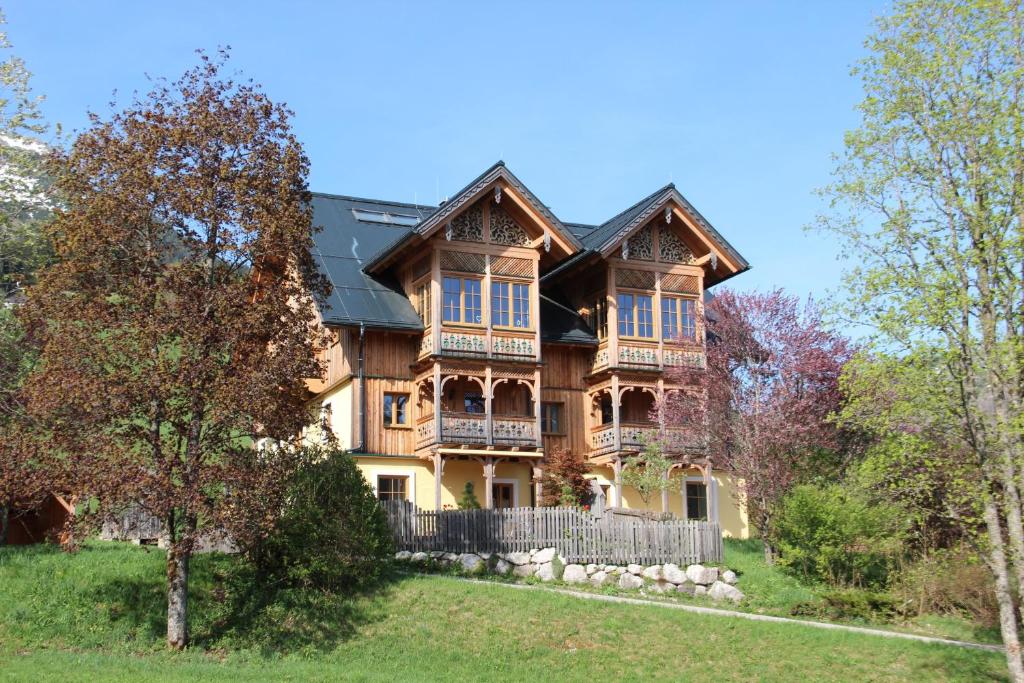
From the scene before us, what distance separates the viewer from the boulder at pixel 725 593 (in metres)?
24.7

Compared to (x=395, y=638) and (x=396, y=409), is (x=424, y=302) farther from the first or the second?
(x=395, y=638)

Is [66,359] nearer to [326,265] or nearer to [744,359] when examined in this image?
[326,265]

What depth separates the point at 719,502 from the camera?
1398 inches

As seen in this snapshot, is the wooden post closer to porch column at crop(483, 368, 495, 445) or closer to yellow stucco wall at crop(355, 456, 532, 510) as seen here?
yellow stucco wall at crop(355, 456, 532, 510)

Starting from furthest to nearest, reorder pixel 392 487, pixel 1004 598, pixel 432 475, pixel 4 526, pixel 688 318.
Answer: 1. pixel 688 318
2. pixel 432 475
3. pixel 392 487
4. pixel 4 526
5. pixel 1004 598

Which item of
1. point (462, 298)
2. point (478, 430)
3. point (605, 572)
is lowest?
point (605, 572)

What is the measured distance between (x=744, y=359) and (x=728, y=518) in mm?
7344

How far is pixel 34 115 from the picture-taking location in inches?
1227

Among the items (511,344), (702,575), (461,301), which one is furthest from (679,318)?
(702,575)

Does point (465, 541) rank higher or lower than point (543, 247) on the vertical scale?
lower

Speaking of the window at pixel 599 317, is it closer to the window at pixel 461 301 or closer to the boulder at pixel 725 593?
the window at pixel 461 301

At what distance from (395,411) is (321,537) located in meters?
10.5

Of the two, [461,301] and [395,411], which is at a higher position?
[461,301]

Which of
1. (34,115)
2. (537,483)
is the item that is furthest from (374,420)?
(34,115)
